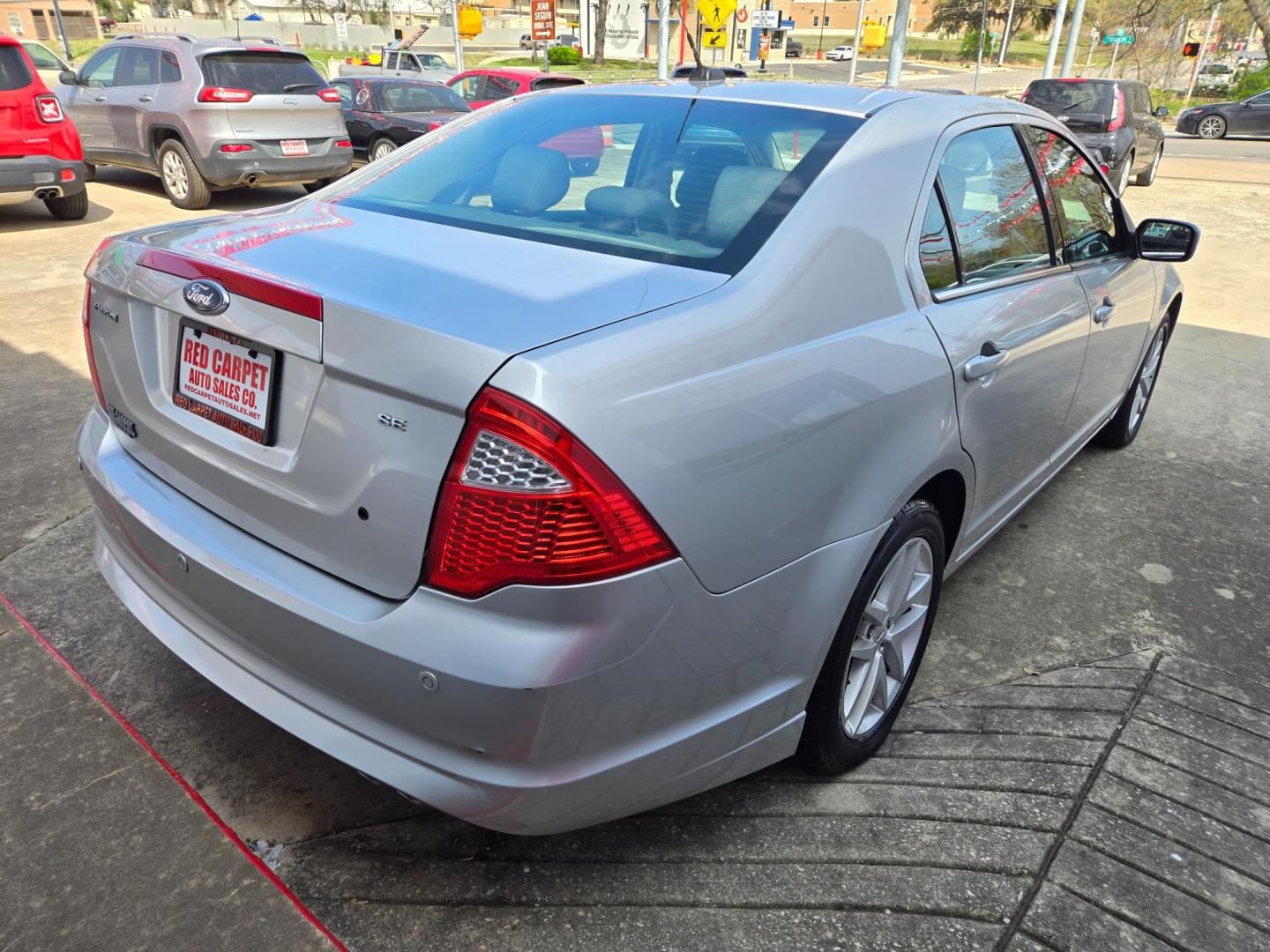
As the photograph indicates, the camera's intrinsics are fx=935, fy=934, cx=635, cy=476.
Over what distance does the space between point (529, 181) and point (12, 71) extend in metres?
7.98

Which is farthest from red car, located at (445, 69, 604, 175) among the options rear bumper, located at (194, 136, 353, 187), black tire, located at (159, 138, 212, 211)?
black tire, located at (159, 138, 212, 211)

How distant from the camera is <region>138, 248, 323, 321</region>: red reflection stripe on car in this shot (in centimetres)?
170

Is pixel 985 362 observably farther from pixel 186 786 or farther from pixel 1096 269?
→ pixel 186 786

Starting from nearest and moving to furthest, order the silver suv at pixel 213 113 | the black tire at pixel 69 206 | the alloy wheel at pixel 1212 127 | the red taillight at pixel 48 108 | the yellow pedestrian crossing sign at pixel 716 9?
the red taillight at pixel 48 108, the black tire at pixel 69 206, the silver suv at pixel 213 113, the yellow pedestrian crossing sign at pixel 716 9, the alloy wheel at pixel 1212 127

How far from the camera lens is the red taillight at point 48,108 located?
8.15 m

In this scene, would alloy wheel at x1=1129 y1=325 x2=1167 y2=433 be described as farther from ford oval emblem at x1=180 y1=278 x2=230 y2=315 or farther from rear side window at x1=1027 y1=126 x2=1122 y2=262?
ford oval emblem at x1=180 y1=278 x2=230 y2=315

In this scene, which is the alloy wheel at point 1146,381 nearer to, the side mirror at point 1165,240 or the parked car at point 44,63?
the side mirror at point 1165,240

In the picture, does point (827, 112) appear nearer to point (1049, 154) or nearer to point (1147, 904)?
point (1049, 154)

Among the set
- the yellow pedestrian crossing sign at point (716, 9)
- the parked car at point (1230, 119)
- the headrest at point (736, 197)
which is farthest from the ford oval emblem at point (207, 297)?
the parked car at point (1230, 119)

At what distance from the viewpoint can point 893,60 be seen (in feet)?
58.7

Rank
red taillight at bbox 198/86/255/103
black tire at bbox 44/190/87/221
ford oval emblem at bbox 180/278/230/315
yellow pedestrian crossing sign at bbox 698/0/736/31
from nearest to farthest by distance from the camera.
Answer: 1. ford oval emblem at bbox 180/278/230/315
2. black tire at bbox 44/190/87/221
3. red taillight at bbox 198/86/255/103
4. yellow pedestrian crossing sign at bbox 698/0/736/31

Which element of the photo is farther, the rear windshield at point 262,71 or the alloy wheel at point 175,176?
the alloy wheel at point 175,176

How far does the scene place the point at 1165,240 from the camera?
11.8 ft

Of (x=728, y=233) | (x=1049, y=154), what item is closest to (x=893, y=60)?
(x=1049, y=154)
